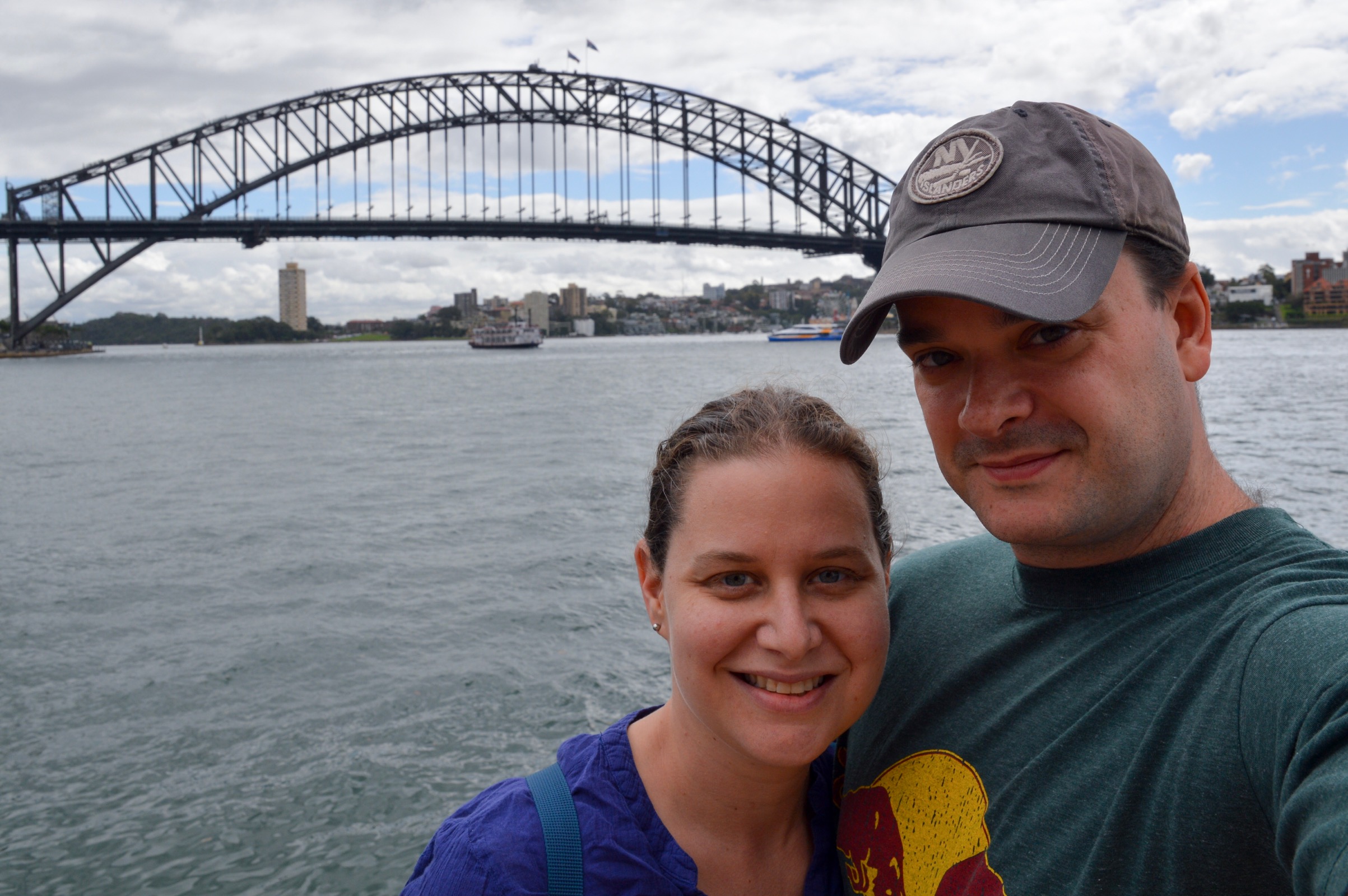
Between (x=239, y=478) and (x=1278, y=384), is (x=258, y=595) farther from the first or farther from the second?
(x=1278, y=384)

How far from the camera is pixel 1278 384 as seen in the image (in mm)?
31031

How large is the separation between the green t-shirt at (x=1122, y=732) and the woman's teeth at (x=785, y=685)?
216mm

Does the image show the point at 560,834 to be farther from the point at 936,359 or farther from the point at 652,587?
the point at 936,359

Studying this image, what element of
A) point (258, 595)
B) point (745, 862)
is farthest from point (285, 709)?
point (745, 862)

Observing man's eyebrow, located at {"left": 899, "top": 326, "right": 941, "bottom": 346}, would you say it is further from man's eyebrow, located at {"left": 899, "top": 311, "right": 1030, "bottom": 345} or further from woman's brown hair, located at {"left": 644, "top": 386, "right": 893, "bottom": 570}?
woman's brown hair, located at {"left": 644, "top": 386, "right": 893, "bottom": 570}

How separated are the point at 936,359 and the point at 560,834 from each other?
99cm

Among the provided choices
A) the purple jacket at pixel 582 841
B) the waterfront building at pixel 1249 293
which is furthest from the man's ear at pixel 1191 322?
the waterfront building at pixel 1249 293

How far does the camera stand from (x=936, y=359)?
1624 mm

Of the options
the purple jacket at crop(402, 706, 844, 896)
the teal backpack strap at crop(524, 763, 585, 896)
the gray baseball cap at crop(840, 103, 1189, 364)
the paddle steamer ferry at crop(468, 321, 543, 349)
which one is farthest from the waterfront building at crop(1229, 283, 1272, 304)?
the teal backpack strap at crop(524, 763, 585, 896)

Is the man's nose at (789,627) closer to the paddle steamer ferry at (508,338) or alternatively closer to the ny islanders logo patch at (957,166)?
the ny islanders logo patch at (957,166)

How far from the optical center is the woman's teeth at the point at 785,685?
160 centimetres

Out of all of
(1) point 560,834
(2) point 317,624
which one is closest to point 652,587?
(1) point 560,834

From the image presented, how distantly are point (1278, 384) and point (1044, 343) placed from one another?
3524 cm

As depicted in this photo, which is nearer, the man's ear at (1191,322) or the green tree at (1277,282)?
the man's ear at (1191,322)
